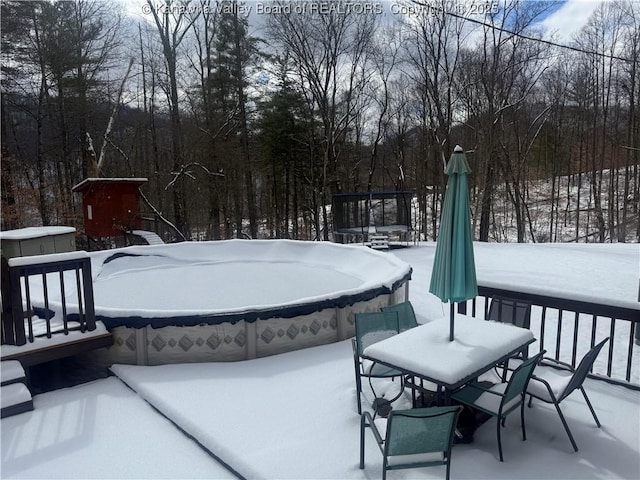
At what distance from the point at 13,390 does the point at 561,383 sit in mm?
4505

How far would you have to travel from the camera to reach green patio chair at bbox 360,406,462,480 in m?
2.31

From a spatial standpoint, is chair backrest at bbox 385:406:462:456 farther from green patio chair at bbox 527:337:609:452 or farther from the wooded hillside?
the wooded hillside

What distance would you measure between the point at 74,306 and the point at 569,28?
21449 mm

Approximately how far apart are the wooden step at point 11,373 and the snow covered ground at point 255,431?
27 centimetres

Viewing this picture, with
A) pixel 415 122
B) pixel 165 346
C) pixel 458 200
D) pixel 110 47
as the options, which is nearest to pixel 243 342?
pixel 165 346

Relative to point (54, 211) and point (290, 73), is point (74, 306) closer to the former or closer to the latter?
point (54, 211)

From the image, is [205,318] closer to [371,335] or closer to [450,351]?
[371,335]

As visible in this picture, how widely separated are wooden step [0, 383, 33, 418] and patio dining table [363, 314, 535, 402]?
117 inches

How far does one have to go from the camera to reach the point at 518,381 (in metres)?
2.75

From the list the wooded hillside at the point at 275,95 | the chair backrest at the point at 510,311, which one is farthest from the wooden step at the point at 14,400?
the wooded hillside at the point at 275,95

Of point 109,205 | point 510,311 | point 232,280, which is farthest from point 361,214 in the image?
point 510,311

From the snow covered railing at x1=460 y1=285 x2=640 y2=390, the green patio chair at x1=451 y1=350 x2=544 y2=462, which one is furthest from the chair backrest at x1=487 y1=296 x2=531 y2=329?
the green patio chair at x1=451 y1=350 x2=544 y2=462

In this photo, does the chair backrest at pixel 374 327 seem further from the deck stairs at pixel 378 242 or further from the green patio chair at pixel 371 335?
the deck stairs at pixel 378 242

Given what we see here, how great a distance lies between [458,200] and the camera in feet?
10.0
